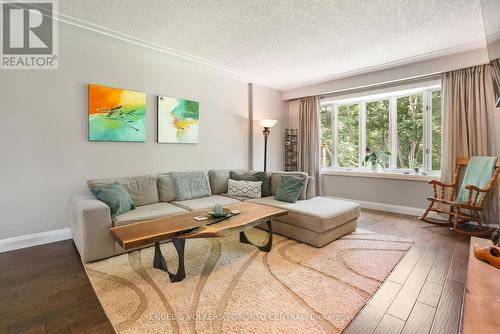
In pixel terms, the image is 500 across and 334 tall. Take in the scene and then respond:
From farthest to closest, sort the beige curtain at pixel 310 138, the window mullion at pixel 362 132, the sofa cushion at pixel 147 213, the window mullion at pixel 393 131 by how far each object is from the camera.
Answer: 1. the beige curtain at pixel 310 138
2. the window mullion at pixel 362 132
3. the window mullion at pixel 393 131
4. the sofa cushion at pixel 147 213

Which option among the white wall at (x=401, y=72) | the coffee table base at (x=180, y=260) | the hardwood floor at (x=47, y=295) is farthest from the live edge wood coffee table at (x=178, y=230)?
the white wall at (x=401, y=72)

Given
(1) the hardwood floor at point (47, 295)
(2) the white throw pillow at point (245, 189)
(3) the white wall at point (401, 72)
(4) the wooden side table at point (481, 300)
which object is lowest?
(1) the hardwood floor at point (47, 295)

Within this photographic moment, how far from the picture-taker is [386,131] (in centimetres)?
473

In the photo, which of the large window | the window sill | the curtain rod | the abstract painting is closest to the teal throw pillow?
the abstract painting

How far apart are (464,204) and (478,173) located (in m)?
0.52

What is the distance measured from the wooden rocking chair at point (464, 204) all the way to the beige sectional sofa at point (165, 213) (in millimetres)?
1410

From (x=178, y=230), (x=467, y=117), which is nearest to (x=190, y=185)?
(x=178, y=230)

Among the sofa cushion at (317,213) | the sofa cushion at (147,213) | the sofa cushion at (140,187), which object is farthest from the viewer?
the sofa cushion at (140,187)

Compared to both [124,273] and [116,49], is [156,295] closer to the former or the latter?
[124,273]

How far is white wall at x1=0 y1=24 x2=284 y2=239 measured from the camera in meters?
2.64

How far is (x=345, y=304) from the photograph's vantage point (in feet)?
5.70

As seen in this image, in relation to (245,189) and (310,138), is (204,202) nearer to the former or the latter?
(245,189)

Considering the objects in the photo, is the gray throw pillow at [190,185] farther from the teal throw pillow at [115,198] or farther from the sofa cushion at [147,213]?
the teal throw pillow at [115,198]

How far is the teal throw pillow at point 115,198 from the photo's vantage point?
2570mm
